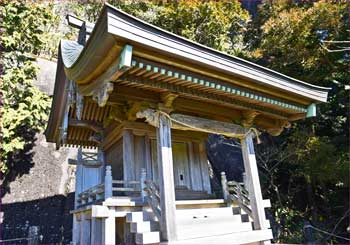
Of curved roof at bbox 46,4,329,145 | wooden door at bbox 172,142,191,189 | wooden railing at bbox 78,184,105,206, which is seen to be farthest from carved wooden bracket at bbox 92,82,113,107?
wooden door at bbox 172,142,191,189

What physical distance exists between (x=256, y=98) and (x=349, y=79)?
719 cm

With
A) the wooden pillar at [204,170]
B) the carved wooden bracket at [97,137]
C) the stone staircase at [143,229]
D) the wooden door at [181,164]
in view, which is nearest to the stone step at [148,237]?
the stone staircase at [143,229]

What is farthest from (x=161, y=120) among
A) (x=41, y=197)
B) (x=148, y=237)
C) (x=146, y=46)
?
(x=41, y=197)

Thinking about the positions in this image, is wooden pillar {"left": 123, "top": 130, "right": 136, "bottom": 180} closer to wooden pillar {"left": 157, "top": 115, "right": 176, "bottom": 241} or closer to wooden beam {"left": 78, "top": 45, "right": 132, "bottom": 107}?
wooden pillar {"left": 157, "top": 115, "right": 176, "bottom": 241}

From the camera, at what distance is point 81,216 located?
542 cm

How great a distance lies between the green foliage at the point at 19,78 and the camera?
1053cm

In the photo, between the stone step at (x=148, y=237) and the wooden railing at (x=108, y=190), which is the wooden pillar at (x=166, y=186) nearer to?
the stone step at (x=148, y=237)

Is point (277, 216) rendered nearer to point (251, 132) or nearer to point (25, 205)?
point (251, 132)

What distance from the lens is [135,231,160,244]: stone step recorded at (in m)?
3.55

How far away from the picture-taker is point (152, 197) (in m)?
4.35

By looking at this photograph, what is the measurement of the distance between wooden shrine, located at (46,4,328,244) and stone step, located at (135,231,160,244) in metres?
0.01

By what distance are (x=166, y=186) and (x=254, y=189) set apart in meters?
2.08

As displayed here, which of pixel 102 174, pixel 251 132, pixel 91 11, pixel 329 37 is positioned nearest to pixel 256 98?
pixel 251 132

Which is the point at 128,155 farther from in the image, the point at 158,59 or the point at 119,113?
the point at 158,59
